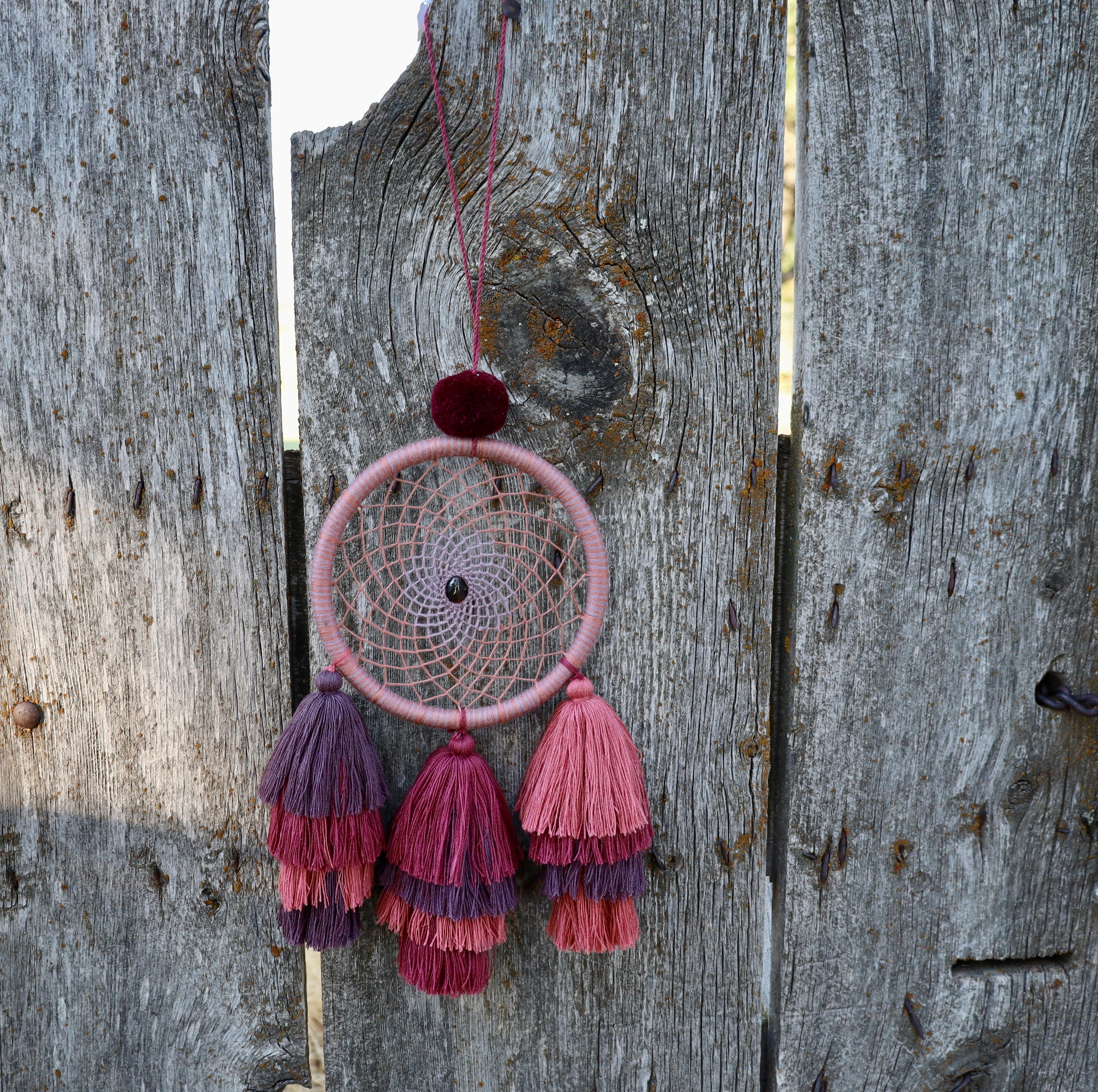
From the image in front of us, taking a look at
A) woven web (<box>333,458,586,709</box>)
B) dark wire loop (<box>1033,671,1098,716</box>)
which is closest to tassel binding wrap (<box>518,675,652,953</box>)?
woven web (<box>333,458,586,709</box>)

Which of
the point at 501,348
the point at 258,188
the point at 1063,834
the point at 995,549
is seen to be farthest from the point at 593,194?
the point at 1063,834

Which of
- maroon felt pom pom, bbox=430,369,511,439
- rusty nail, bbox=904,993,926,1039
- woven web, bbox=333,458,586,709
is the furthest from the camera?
rusty nail, bbox=904,993,926,1039

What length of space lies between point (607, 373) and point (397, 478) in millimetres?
311

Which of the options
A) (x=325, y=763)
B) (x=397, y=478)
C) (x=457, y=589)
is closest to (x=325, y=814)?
(x=325, y=763)

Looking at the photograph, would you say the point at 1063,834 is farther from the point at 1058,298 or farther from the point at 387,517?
the point at 387,517

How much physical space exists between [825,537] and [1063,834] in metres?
0.58

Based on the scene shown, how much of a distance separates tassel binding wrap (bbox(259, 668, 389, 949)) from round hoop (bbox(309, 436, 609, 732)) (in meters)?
0.05

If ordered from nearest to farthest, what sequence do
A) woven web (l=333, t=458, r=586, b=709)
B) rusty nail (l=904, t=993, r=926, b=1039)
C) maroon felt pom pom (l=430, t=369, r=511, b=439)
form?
maroon felt pom pom (l=430, t=369, r=511, b=439) < woven web (l=333, t=458, r=586, b=709) < rusty nail (l=904, t=993, r=926, b=1039)

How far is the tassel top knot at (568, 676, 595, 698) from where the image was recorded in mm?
1062

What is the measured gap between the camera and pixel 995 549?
1.13 meters

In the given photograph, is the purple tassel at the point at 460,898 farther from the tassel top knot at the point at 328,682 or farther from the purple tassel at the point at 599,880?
the tassel top knot at the point at 328,682

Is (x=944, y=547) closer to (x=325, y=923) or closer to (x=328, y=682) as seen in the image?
(x=328, y=682)

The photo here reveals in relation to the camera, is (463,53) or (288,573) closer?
(463,53)

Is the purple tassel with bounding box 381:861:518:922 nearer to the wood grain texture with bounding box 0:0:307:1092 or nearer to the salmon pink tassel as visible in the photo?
the salmon pink tassel
